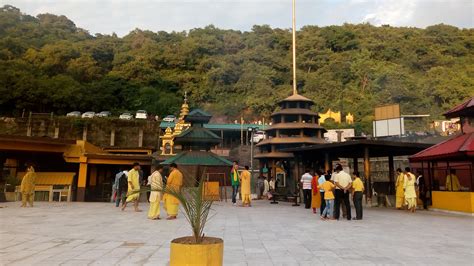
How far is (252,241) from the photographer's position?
7.39 metres

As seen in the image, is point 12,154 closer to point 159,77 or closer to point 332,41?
point 159,77

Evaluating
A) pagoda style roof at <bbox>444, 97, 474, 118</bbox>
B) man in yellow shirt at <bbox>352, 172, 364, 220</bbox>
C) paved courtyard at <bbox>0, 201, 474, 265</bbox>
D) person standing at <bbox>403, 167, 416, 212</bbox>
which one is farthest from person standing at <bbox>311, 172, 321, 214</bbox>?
pagoda style roof at <bbox>444, 97, 474, 118</bbox>

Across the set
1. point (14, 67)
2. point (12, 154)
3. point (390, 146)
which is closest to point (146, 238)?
point (390, 146)

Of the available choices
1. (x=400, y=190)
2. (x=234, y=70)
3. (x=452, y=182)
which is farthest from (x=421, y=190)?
(x=234, y=70)

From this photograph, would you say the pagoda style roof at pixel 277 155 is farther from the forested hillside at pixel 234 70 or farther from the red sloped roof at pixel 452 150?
the forested hillside at pixel 234 70

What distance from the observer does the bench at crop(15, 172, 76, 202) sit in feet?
63.7

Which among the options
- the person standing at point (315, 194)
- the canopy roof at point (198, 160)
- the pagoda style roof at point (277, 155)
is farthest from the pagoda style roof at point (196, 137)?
the pagoda style roof at point (277, 155)

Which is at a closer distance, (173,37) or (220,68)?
(220,68)

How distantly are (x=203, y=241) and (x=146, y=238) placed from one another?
355cm

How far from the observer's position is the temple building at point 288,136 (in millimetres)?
28438

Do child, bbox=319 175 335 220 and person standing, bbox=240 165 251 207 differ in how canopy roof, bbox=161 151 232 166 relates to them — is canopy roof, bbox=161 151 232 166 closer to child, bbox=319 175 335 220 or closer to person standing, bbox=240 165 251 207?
person standing, bbox=240 165 251 207

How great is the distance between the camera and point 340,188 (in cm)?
1083

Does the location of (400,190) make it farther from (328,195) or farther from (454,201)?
(328,195)

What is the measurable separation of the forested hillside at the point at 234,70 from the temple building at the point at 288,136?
23.8m
